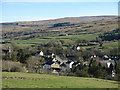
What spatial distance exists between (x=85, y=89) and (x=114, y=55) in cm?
4707

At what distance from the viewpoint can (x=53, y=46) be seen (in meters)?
69.8

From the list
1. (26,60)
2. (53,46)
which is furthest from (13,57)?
(53,46)

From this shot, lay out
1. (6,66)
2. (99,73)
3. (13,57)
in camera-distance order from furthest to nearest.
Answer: (13,57)
(99,73)
(6,66)

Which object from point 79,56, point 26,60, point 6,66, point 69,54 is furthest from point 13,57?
point 69,54

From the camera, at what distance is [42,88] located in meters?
9.33

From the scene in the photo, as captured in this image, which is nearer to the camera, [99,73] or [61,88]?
[61,88]

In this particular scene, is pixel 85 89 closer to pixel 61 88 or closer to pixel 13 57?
pixel 61 88

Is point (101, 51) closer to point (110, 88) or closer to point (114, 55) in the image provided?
point (114, 55)

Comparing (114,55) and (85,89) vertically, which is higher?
(85,89)

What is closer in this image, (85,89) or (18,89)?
(18,89)

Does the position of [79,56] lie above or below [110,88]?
below

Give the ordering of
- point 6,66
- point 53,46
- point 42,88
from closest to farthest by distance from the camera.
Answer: point 42,88 < point 6,66 < point 53,46

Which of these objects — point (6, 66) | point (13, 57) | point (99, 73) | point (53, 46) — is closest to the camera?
point (6, 66)

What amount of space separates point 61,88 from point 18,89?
6.34ft
